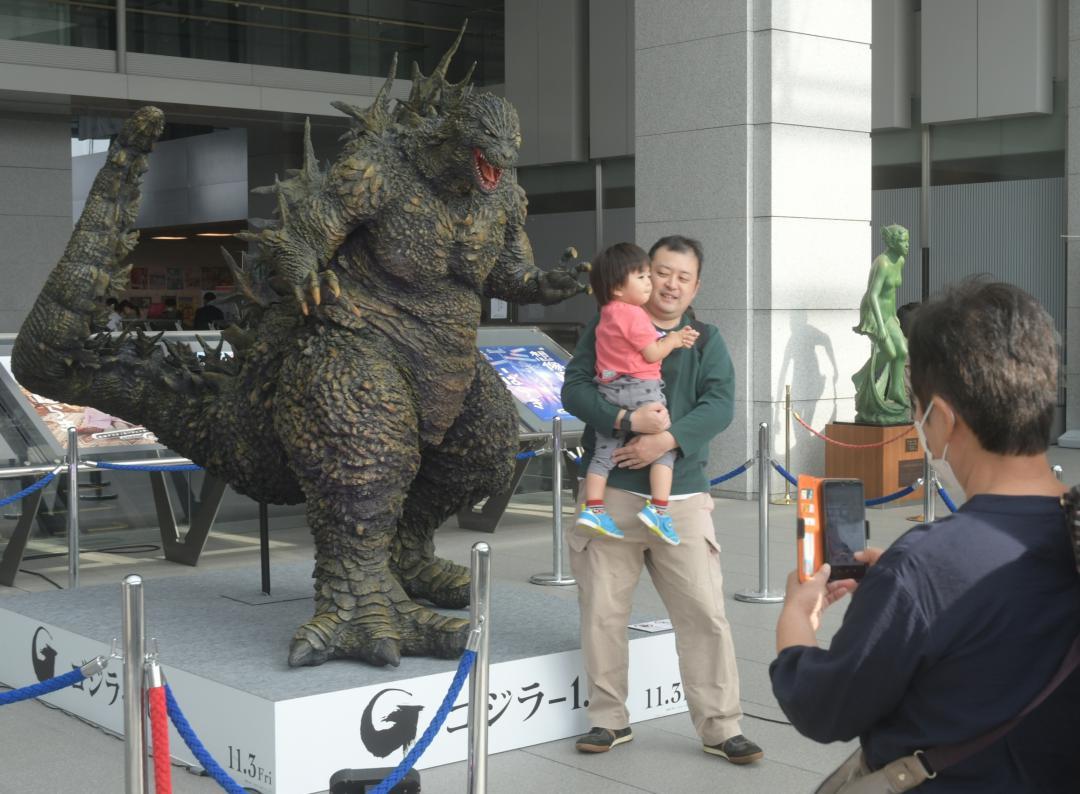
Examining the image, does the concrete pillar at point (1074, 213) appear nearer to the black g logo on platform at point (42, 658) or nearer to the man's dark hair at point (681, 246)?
the man's dark hair at point (681, 246)

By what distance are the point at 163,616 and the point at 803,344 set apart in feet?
21.8

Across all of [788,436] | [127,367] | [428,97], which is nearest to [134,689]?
[127,367]

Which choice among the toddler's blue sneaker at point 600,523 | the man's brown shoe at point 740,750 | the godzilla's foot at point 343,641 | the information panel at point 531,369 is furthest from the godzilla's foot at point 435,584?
the information panel at point 531,369

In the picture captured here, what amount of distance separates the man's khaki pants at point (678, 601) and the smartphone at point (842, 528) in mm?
2221

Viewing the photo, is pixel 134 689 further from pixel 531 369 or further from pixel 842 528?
pixel 531 369

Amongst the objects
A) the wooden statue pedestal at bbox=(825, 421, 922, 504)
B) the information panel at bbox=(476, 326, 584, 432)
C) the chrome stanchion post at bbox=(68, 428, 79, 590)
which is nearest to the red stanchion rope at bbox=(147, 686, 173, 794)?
the chrome stanchion post at bbox=(68, 428, 79, 590)

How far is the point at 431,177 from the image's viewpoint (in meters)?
4.54

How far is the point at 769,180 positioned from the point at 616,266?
20.7ft

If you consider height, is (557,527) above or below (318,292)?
below

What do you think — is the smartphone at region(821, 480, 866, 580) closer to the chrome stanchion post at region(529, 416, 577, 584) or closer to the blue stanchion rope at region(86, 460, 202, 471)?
the chrome stanchion post at region(529, 416, 577, 584)

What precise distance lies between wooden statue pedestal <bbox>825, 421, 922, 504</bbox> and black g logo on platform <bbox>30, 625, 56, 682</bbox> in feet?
20.9

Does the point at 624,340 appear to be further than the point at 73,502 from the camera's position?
No

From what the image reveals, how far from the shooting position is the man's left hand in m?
4.28

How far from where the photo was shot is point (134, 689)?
2.97 meters
